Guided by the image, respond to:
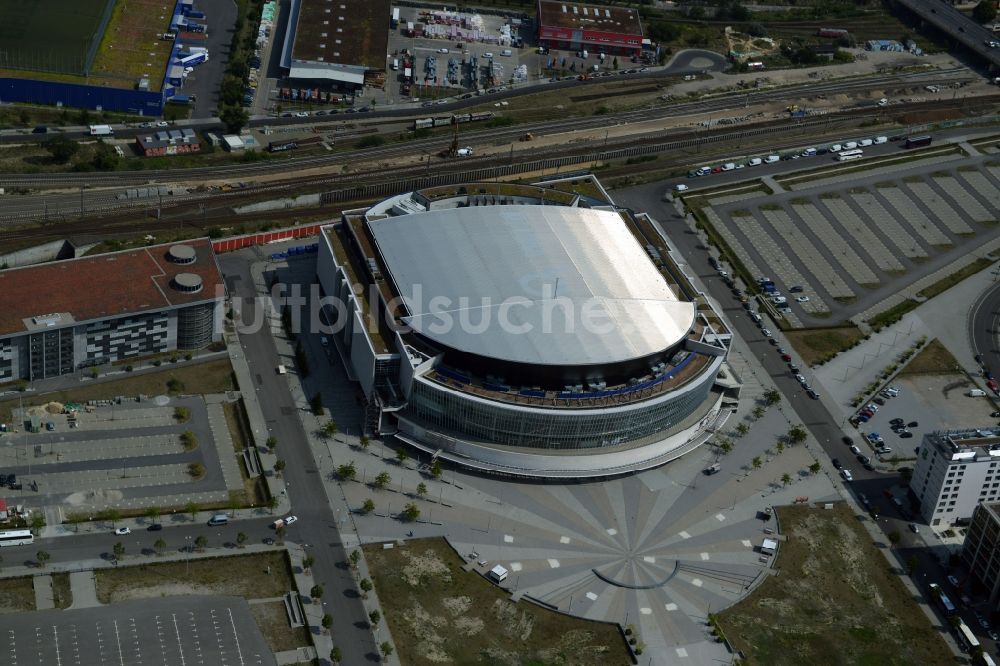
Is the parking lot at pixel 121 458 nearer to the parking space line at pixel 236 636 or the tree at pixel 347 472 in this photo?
the tree at pixel 347 472

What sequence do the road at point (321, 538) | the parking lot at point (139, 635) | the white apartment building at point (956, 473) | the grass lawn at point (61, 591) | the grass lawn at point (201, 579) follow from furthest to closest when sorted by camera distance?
the white apartment building at point (956, 473) < the grass lawn at point (201, 579) < the road at point (321, 538) < the grass lawn at point (61, 591) < the parking lot at point (139, 635)

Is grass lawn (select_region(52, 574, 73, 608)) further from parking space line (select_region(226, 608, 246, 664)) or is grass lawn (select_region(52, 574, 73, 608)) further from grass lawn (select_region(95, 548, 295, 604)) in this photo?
parking space line (select_region(226, 608, 246, 664))

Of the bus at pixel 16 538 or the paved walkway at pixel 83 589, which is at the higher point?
the bus at pixel 16 538

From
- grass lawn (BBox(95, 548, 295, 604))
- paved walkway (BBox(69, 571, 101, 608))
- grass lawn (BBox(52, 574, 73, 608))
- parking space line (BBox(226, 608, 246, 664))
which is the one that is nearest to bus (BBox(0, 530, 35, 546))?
grass lawn (BBox(52, 574, 73, 608))

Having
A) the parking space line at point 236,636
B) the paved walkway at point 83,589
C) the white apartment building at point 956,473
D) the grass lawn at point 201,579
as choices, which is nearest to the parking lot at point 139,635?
the parking space line at point 236,636

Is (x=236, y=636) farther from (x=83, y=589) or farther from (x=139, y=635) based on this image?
(x=83, y=589)
